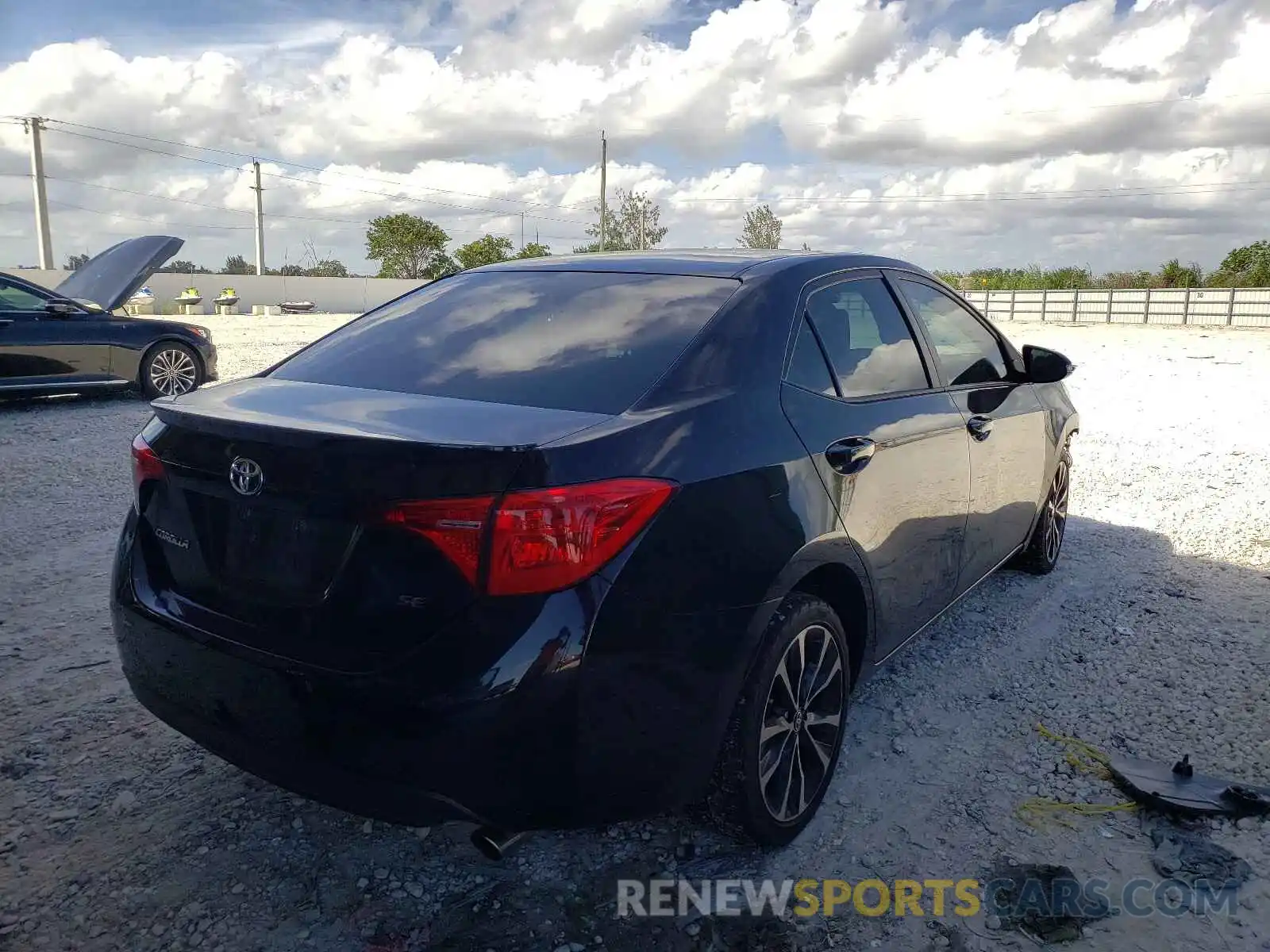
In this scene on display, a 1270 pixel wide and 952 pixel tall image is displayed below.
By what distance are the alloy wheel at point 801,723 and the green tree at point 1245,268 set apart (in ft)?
133

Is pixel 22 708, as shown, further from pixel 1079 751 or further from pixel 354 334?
pixel 1079 751

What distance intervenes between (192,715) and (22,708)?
157cm

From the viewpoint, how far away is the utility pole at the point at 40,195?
149 feet

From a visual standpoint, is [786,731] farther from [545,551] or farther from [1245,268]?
[1245,268]

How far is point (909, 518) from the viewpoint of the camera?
3207mm

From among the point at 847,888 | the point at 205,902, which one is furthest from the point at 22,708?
the point at 847,888

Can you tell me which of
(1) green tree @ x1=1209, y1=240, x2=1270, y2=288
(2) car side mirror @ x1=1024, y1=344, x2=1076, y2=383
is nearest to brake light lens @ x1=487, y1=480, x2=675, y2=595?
(2) car side mirror @ x1=1024, y1=344, x2=1076, y2=383

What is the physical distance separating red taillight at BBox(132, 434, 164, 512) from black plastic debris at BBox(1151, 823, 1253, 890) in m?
2.92

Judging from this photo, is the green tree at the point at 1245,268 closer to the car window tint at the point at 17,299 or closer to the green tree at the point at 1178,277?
the green tree at the point at 1178,277

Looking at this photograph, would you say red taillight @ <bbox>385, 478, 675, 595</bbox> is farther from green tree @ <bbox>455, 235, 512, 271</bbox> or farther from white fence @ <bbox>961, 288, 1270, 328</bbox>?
green tree @ <bbox>455, 235, 512, 271</bbox>

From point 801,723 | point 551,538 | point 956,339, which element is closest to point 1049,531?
point 956,339

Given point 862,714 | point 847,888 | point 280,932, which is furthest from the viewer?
point 862,714

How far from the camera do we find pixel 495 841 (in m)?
2.13

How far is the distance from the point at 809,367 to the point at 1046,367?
2.01 meters
